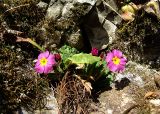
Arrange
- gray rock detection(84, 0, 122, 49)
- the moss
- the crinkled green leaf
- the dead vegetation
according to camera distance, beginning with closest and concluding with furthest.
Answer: the moss < the dead vegetation < the crinkled green leaf < gray rock detection(84, 0, 122, 49)

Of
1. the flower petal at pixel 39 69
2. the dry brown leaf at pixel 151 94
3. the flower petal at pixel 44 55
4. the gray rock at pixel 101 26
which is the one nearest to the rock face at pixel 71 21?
the gray rock at pixel 101 26

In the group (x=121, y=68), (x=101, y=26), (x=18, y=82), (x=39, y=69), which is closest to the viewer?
(x=18, y=82)

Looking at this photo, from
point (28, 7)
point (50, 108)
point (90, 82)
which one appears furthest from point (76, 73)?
point (28, 7)

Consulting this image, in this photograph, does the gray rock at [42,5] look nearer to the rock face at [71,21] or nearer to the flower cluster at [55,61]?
the rock face at [71,21]

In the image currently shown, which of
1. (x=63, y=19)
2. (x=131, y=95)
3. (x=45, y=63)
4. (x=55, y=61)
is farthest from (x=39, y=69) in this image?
(x=131, y=95)

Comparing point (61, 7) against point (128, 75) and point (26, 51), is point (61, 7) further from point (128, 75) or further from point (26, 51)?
point (128, 75)

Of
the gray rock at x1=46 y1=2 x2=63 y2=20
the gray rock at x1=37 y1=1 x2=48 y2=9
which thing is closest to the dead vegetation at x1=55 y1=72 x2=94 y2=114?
the gray rock at x1=46 y1=2 x2=63 y2=20

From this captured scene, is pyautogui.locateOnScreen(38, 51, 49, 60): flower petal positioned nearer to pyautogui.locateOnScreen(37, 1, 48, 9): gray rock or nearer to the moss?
the moss

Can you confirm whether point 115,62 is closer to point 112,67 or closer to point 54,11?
point 112,67
